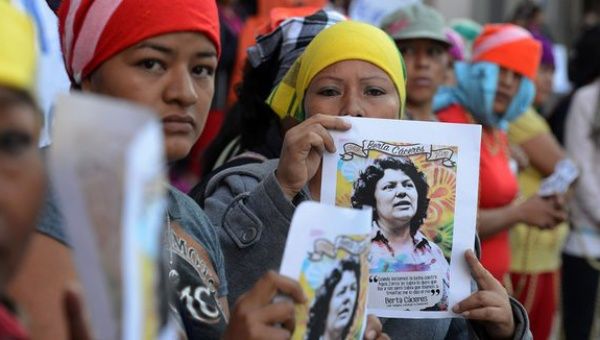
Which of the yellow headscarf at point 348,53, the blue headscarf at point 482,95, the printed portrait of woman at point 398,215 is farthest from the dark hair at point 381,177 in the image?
the blue headscarf at point 482,95

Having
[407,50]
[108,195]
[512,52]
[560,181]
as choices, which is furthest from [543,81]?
[108,195]

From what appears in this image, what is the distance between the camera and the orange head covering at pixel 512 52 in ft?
18.2

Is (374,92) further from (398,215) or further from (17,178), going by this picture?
(17,178)

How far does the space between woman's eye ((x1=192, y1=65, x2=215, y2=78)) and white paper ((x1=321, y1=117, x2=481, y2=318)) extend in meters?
0.33

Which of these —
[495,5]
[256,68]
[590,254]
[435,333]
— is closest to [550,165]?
[590,254]

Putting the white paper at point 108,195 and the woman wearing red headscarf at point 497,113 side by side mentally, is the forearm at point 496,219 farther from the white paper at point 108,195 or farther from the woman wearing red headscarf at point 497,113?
the white paper at point 108,195

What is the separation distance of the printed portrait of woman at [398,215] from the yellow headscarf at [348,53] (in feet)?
1.65

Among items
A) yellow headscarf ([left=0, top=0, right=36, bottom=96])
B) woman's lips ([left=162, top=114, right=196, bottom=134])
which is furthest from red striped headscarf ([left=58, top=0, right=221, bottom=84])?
yellow headscarf ([left=0, top=0, right=36, bottom=96])

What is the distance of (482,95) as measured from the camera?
17.6 feet

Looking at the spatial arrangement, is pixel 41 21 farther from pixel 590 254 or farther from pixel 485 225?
pixel 590 254

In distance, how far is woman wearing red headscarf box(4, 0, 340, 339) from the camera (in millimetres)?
2141

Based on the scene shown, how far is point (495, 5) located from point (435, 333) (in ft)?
38.7

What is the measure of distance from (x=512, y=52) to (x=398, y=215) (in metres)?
3.36

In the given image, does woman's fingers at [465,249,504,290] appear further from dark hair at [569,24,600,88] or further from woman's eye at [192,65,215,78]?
dark hair at [569,24,600,88]
